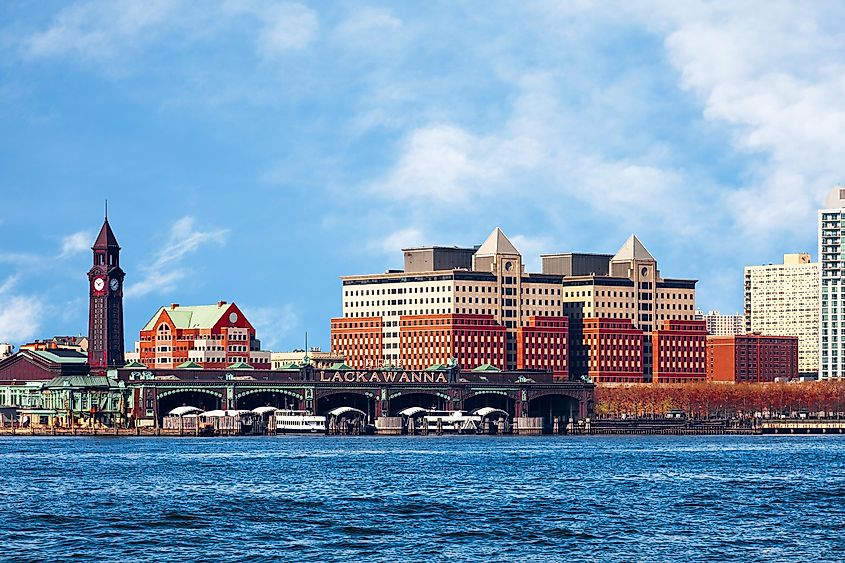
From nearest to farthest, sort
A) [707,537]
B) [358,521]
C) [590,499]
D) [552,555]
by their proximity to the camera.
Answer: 1. [552,555]
2. [707,537]
3. [358,521]
4. [590,499]

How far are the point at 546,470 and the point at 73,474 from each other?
3993cm

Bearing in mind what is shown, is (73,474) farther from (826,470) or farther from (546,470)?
(826,470)

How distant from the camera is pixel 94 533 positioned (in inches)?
4259

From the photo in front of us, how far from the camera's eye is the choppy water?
102 meters

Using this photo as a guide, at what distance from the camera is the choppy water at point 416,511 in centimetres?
10181

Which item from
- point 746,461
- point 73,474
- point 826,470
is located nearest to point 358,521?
point 73,474

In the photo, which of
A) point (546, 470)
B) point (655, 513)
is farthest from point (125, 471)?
point (655, 513)

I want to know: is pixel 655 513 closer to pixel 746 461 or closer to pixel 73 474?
pixel 73 474

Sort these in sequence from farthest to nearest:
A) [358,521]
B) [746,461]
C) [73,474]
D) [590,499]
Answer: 1. [746,461]
2. [73,474]
3. [590,499]
4. [358,521]

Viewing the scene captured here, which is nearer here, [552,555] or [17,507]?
[552,555]

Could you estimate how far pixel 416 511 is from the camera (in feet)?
402

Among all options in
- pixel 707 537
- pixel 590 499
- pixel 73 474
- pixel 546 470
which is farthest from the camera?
pixel 546 470

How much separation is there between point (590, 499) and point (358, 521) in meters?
23.1

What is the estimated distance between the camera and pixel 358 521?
11625 centimetres
